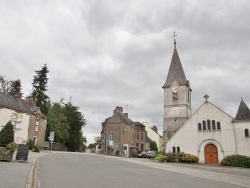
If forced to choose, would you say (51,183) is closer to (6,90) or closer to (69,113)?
(6,90)

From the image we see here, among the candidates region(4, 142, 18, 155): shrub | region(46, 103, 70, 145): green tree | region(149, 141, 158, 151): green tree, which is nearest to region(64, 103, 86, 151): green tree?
region(46, 103, 70, 145): green tree

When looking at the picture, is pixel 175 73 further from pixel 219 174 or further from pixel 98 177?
pixel 98 177

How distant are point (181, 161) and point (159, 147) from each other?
1990 inches

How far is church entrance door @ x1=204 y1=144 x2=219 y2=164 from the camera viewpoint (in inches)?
1272

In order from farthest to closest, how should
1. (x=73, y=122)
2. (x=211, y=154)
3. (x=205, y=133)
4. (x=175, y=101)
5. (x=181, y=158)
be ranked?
(x=73, y=122) < (x=175, y=101) < (x=205, y=133) < (x=211, y=154) < (x=181, y=158)

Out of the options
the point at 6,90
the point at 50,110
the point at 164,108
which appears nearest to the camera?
the point at 164,108

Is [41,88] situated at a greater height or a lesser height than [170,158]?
greater

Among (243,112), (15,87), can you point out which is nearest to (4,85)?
(15,87)

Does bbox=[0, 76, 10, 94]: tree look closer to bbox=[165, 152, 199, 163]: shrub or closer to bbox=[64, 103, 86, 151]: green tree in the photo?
bbox=[64, 103, 86, 151]: green tree

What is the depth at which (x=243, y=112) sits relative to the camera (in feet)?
106

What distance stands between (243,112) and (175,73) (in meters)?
16.5

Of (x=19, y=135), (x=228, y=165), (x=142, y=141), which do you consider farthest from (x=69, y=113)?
(x=228, y=165)

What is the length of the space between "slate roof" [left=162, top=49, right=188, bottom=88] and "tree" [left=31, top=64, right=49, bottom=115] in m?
29.6

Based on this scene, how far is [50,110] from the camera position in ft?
196
